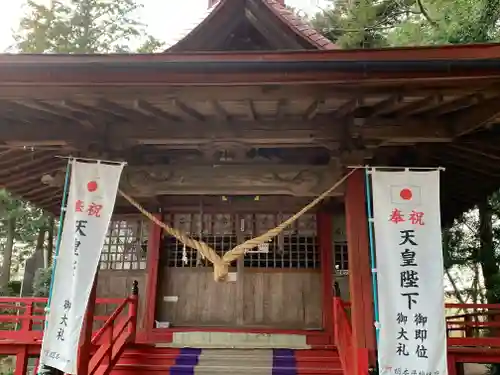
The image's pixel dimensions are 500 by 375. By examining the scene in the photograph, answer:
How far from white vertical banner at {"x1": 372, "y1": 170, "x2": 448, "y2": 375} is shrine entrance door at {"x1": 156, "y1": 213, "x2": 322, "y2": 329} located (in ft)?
12.1

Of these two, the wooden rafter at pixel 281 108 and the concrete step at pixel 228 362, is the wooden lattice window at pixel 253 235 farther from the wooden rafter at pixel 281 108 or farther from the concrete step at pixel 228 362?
the wooden rafter at pixel 281 108

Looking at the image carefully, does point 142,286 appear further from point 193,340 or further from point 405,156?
point 405,156

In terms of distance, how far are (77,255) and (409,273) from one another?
11.1 ft

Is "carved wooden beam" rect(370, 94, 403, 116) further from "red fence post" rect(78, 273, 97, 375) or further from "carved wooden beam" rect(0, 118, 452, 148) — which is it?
"red fence post" rect(78, 273, 97, 375)

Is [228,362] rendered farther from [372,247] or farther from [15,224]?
[15,224]

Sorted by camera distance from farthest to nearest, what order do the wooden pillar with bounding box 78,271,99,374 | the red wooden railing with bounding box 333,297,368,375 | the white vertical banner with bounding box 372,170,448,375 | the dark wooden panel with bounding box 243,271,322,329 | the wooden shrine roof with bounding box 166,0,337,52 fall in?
the dark wooden panel with bounding box 243,271,322,329 → the wooden shrine roof with bounding box 166,0,337,52 → the wooden pillar with bounding box 78,271,99,374 → the red wooden railing with bounding box 333,297,368,375 → the white vertical banner with bounding box 372,170,448,375

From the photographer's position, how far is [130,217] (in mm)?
8797

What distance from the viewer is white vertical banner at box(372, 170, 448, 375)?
4.34 m

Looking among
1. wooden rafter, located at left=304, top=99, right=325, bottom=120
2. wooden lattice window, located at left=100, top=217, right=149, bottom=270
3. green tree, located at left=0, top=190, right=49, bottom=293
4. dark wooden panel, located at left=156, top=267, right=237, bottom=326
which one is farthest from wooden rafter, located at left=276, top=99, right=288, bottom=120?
green tree, located at left=0, top=190, right=49, bottom=293

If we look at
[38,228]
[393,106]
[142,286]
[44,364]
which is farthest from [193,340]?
[38,228]

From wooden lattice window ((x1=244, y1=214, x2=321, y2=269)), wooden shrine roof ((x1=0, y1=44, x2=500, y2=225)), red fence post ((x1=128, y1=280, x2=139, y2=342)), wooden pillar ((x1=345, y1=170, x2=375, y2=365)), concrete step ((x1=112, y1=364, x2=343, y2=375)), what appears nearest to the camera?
wooden shrine roof ((x1=0, y1=44, x2=500, y2=225))

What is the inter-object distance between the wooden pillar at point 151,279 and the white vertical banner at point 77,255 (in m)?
3.49

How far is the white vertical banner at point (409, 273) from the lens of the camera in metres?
4.34

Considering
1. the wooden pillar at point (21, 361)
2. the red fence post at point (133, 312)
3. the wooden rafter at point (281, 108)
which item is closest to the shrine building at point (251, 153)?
the wooden rafter at point (281, 108)
